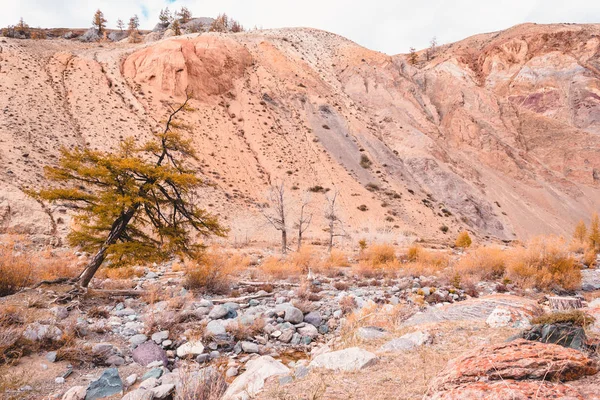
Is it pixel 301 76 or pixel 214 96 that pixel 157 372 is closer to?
pixel 214 96

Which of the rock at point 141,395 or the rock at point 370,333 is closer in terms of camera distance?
the rock at point 141,395

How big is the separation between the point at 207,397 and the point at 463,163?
50114 millimetres

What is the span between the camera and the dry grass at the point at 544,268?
461 inches

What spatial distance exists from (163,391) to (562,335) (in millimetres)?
4703

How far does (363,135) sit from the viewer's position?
47.4 metres

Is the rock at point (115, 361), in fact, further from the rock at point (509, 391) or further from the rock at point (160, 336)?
the rock at point (509, 391)

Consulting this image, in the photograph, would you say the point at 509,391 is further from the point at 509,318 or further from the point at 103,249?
the point at 103,249

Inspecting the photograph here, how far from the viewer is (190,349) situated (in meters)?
6.18

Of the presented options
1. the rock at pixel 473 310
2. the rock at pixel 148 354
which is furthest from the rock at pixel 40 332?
the rock at pixel 473 310

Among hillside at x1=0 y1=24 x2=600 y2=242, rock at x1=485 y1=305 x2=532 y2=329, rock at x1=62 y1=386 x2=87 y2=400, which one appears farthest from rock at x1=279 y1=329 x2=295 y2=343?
hillside at x1=0 y1=24 x2=600 y2=242

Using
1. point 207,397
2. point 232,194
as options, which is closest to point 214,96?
point 232,194

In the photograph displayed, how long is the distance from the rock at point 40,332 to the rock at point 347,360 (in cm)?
479

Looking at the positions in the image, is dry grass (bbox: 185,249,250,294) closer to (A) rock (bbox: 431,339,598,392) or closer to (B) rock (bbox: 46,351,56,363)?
(B) rock (bbox: 46,351,56,363)

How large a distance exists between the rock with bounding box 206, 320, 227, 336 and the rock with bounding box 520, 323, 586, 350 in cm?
548
